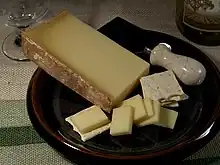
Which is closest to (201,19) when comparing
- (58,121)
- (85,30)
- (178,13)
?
(178,13)

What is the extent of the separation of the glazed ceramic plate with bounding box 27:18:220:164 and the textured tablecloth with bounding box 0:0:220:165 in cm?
4

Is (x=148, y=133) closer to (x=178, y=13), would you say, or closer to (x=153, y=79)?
(x=153, y=79)

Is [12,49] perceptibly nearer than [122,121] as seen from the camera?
No

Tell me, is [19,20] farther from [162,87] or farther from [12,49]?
[162,87]

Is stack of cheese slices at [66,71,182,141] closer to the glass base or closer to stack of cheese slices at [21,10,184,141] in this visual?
stack of cheese slices at [21,10,184,141]

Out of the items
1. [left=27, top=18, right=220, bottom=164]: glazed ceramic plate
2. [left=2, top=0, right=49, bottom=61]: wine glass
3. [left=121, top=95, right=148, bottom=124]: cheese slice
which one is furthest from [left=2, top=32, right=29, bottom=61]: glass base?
[left=121, top=95, right=148, bottom=124]: cheese slice

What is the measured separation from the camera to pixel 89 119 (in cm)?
65

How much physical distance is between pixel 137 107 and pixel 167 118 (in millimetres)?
41

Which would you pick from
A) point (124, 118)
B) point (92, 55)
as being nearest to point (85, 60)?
point (92, 55)

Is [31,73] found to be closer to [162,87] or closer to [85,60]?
[85,60]

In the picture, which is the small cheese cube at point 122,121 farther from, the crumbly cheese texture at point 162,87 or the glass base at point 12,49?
the glass base at point 12,49

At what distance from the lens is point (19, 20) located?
0.84 m

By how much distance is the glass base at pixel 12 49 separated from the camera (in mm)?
814

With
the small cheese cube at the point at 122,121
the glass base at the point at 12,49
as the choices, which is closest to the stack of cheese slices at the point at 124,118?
the small cheese cube at the point at 122,121
